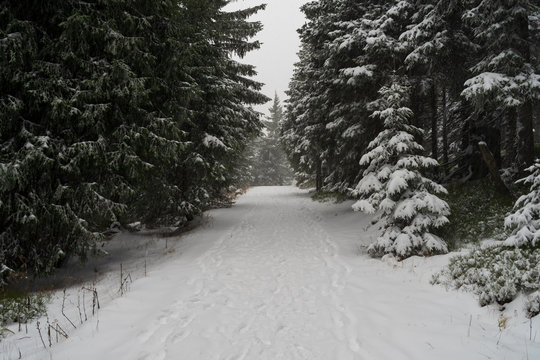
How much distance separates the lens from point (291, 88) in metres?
27.2

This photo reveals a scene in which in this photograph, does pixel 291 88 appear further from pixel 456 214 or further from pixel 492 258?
pixel 492 258

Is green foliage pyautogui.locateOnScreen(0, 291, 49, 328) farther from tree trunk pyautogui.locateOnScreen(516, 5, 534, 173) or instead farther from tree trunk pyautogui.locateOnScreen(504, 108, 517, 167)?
tree trunk pyautogui.locateOnScreen(504, 108, 517, 167)

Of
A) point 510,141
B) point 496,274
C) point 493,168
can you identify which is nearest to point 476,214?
point 493,168

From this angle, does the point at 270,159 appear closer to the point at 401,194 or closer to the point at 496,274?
the point at 401,194

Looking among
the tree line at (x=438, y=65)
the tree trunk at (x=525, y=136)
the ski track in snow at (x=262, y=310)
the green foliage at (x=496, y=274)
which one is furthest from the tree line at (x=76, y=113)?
the tree trunk at (x=525, y=136)

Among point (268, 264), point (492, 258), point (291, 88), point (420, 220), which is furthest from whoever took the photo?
point (291, 88)

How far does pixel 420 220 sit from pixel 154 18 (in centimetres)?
928

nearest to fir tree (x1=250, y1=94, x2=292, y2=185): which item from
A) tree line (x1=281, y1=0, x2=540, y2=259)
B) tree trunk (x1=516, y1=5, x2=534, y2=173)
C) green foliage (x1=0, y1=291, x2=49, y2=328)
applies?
tree line (x1=281, y1=0, x2=540, y2=259)

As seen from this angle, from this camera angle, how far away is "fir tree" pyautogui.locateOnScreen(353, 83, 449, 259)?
293 inches

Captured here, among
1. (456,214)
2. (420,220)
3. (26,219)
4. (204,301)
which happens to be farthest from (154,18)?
(456,214)

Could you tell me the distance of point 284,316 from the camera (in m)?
5.20

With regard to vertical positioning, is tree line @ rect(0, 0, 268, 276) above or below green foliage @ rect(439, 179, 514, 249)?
above

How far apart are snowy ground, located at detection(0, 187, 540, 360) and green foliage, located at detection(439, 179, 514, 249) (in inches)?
81.7

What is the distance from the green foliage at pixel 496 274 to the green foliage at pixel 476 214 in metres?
2.06
